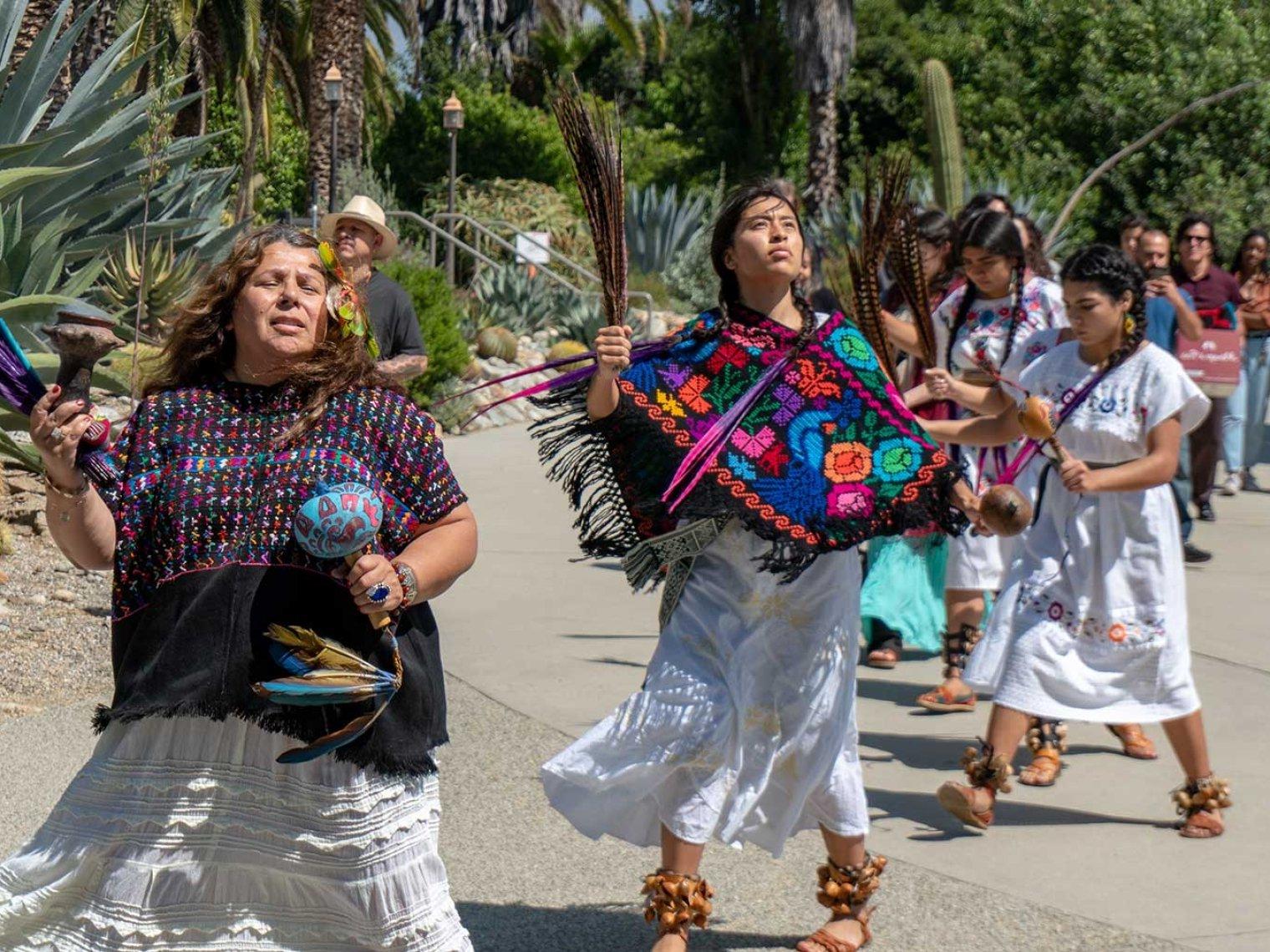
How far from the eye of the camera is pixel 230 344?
3.38 metres

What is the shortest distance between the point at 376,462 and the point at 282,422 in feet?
0.60

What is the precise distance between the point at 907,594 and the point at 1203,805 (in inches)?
91.4

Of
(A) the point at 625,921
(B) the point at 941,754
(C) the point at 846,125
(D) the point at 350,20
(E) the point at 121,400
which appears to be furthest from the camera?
(C) the point at 846,125

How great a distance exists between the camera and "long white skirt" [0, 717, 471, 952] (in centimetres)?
314

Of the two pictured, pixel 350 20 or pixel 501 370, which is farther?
pixel 350 20

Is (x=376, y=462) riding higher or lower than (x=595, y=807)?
higher

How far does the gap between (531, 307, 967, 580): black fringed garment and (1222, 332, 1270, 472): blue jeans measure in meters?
8.07

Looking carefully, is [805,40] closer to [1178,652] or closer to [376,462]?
[1178,652]

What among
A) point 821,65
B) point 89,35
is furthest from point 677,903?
point 821,65

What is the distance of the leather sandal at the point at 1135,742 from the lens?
6.12m

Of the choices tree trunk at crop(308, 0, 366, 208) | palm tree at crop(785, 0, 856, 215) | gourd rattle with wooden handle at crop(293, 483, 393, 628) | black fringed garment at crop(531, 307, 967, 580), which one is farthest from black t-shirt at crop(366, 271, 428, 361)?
palm tree at crop(785, 0, 856, 215)

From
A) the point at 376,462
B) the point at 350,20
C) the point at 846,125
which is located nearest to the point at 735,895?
the point at 376,462

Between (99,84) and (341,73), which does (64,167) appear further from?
(341,73)

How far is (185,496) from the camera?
3133 millimetres
